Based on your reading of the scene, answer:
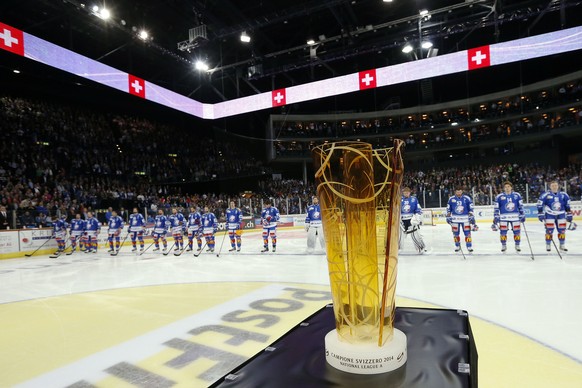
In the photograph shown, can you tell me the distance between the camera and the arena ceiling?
10281 millimetres

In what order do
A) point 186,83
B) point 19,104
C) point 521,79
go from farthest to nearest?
point 521,79
point 186,83
point 19,104

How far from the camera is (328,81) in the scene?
35.6 feet

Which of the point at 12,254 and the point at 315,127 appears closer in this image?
the point at 12,254

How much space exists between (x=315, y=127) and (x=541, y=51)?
1906cm

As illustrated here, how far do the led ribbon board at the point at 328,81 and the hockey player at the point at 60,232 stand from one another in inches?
191

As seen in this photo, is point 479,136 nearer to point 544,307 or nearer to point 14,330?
point 544,307

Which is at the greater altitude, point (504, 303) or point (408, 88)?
point (408, 88)

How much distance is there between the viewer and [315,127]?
2709 centimetres

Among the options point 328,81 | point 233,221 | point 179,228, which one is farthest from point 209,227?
point 328,81

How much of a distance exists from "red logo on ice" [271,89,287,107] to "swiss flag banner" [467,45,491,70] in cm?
536

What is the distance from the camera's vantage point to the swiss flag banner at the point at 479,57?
355 inches

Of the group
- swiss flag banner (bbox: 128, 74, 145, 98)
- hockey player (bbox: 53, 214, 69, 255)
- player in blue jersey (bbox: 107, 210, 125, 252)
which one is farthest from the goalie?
hockey player (bbox: 53, 214, 69, 255)

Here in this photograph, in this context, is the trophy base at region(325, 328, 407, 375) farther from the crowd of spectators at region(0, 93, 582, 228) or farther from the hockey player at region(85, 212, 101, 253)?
the crowd of spectators at region(0, 93, 582, 228)

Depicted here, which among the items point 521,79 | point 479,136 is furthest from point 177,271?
point 521,79
